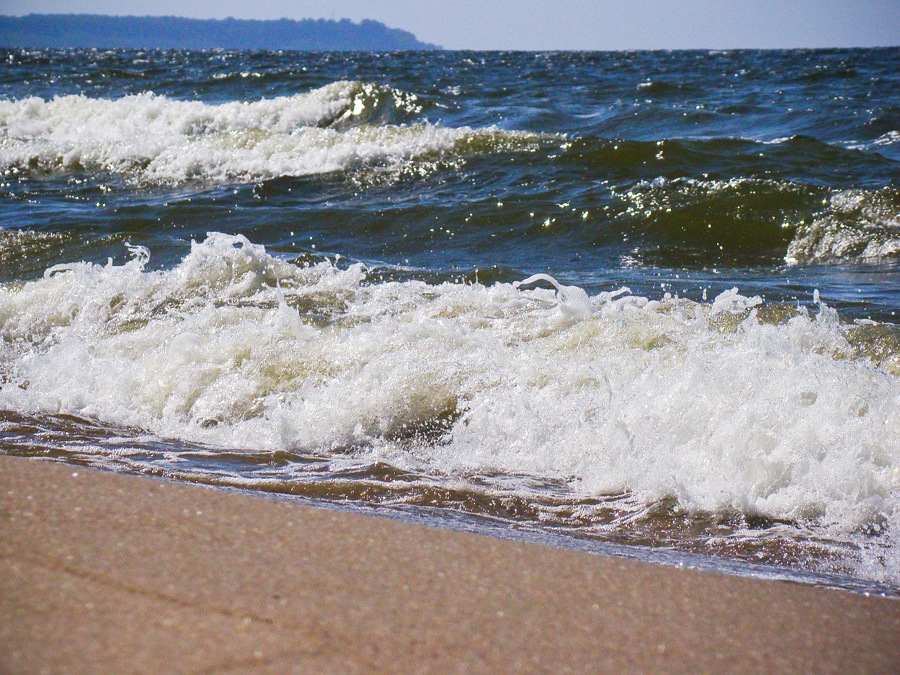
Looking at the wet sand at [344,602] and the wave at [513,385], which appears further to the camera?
the wave at [513,385]

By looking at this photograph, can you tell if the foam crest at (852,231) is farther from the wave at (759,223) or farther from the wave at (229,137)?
the wave at (229,137)

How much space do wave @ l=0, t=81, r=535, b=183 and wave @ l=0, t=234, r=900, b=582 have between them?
5675 mm

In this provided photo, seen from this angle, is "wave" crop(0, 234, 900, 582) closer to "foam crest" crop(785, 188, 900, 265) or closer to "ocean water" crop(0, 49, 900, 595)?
"ocean water" crop(0, 49, 900, 595)

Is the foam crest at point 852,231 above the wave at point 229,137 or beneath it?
beneath

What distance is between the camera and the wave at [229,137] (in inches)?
416

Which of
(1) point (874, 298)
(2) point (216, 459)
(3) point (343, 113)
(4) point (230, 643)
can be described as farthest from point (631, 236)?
(3) point (343, 113)

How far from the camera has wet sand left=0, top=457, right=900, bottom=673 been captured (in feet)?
4.89

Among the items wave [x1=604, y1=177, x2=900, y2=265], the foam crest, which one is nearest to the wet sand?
wave [x1=604, y1=177, x2=900, y2=265]

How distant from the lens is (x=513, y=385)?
369 cm

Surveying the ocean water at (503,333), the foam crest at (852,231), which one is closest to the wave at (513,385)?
the ocean water at (503,333)

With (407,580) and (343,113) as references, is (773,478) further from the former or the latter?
(343,113)

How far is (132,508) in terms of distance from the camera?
6.96 ft

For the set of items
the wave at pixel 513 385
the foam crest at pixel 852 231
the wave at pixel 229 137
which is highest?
the wave at pixel 229 137

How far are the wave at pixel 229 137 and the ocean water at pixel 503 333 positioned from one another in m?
0.10
